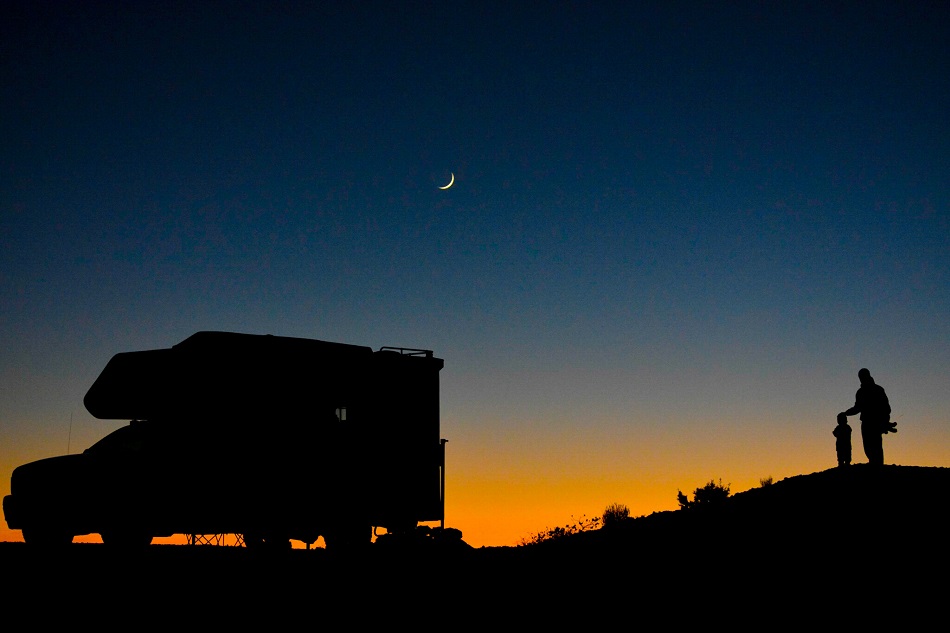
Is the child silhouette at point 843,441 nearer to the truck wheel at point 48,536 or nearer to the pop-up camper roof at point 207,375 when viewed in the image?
the pop-up camper roof at point 207,375

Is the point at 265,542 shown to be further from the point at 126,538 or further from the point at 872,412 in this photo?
the point at 872,412

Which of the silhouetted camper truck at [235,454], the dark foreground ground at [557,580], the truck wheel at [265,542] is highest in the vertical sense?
the silhouetted camper truck at [235,454]

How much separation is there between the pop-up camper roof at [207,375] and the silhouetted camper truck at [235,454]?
17 mm

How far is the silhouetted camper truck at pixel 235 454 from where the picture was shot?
40.4 ft

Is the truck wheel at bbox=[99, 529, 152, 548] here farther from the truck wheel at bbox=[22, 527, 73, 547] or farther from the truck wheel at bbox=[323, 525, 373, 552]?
the truck wheel at bbox=[323, 525, 373, 552]

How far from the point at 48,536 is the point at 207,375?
10.2 ft

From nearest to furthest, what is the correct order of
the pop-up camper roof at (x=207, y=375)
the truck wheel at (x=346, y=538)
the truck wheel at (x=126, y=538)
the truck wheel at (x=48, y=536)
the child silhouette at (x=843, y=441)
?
the truck wheel at (x=126, y=538) → the truck wheel at (x=48, y=536) → the pop-up camper roof at (x=207, y=375) → the truck wheel at (x=346, y=538) → the child silhouette at (x=843, y=441)

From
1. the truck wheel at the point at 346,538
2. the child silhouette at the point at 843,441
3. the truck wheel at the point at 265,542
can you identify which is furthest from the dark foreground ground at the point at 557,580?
the child silhouette at the point at 843,441

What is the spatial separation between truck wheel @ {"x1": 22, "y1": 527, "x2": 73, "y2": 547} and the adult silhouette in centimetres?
1235

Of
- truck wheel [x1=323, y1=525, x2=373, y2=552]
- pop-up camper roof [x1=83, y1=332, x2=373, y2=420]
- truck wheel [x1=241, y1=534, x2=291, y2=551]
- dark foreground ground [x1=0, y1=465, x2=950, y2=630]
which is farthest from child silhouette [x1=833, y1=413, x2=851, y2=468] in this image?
truck wheel [x1=241, y1=534, x2=291, y2=551]

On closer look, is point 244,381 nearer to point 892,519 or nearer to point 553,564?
point 553,564

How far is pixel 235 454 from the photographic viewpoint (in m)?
12.8

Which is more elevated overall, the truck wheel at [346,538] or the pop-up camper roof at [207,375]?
the pop-up camper roof at [207,375]

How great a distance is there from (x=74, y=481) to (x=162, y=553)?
1745 mm
